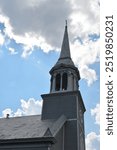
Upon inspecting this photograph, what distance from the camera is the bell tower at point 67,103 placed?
29422 mm

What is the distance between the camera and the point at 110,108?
2186 cm

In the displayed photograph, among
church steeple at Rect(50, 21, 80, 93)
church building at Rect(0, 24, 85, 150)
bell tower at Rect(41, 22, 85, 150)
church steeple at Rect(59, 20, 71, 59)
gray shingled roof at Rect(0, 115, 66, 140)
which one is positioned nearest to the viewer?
church building at Rect(0, 24, 85, 150)

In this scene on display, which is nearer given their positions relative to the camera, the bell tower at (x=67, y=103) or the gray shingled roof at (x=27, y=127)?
the gray shingled roof at (x=27, y=127)

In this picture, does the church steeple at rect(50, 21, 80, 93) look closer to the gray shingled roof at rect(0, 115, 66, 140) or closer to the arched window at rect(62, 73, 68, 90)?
the arched window at rect(62, 73, 68, 90)

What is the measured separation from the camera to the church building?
82.7 feet

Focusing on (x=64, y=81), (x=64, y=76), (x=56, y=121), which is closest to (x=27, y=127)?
(x=56, y=121)

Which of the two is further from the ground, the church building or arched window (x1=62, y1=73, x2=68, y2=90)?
arched window (x1=62, y1=73, x2=68, y2=90)

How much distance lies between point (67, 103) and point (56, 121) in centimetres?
369

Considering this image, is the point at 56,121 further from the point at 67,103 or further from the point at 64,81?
the point at 64,81

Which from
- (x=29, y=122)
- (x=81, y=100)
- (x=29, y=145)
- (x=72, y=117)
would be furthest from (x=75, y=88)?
(x=29, y=145)

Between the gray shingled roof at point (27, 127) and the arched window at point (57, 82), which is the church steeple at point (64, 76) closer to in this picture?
the arched window at point (57, 82)

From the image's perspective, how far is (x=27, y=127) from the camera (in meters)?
29.3

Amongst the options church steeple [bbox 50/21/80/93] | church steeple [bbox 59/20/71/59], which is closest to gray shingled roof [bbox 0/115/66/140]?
church steeple [bbox 50/21/80/93]

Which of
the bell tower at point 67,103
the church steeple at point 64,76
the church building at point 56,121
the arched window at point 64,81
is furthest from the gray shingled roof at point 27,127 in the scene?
the arched window at point 64,81
